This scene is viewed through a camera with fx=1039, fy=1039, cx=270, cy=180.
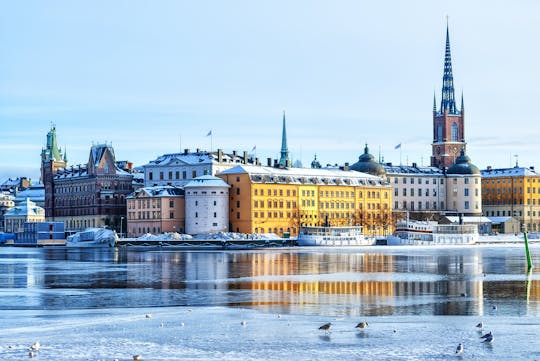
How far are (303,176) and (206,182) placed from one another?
1634 cm

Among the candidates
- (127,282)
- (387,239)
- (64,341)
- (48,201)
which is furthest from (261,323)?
(48,201)

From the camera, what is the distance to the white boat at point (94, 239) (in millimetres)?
136250

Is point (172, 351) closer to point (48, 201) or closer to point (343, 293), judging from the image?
point (343, 293)

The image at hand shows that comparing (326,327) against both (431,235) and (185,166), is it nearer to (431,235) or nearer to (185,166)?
(431,235)

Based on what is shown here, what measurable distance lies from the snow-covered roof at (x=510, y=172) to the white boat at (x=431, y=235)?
42985 mm

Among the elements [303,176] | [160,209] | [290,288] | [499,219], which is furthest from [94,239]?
[290,288]

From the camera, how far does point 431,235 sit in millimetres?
134875

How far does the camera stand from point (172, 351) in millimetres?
27297

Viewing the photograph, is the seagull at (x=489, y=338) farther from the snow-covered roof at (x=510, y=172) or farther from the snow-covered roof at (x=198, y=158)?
the snow-covered roof at (x=510, y=172)

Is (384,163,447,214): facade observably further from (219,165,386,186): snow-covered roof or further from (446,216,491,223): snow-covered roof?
(219,165,386,186): snow-covered roof

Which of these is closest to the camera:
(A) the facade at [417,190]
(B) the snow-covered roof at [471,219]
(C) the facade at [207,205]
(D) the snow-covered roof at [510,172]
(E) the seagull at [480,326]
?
(E) the seagull at [480,326]

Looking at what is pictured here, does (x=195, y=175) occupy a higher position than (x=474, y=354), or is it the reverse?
(x=195, y=175)

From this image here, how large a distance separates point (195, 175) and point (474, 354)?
127 meters

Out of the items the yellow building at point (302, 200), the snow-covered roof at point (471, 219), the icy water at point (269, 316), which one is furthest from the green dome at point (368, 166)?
the icy water at point (269, 316)
